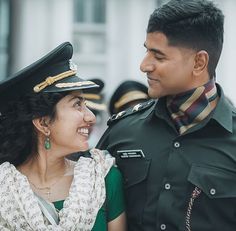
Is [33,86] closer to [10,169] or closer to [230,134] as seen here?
[10,169]

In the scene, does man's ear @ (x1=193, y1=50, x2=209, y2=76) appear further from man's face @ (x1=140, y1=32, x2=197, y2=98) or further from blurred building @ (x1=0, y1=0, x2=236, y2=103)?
blurred building @ (x1=0, y1=0, x2=236, y2=103)

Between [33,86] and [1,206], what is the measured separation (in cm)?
41

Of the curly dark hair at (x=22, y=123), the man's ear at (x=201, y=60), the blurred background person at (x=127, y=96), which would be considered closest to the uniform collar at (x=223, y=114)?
the man's ear at (x=201, y=60)

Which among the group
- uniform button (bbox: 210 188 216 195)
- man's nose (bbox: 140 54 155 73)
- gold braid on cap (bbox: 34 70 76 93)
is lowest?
uniform button (bbox: 210 188 216 195)

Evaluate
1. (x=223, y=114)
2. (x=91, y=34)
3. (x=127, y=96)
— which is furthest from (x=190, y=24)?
(x=91, y=34)

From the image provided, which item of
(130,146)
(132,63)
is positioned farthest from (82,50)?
(130,146)

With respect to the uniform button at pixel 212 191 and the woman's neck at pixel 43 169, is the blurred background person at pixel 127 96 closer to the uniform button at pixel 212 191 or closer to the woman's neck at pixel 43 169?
the woman's neck at pixel 43 169

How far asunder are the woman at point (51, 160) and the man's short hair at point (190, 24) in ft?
1.05

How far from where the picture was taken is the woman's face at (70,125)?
8.00 ft

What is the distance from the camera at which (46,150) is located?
8.24 ft

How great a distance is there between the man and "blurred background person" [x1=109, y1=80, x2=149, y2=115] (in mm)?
1503

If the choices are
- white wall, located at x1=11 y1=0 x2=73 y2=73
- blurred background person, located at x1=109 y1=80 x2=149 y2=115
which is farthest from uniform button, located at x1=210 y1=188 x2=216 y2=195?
white wall, located at x1=11 y1=0 x2=73 y2=73

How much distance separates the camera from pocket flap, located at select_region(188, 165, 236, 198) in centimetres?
235

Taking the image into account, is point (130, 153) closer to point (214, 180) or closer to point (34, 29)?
point (214, 180)
